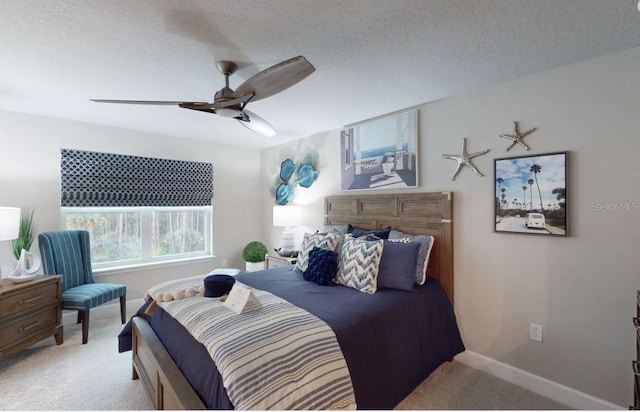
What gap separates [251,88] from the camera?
171cm

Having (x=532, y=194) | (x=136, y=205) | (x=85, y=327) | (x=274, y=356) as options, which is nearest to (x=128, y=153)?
(x=136, y=205)

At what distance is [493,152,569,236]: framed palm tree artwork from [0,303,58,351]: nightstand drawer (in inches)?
157

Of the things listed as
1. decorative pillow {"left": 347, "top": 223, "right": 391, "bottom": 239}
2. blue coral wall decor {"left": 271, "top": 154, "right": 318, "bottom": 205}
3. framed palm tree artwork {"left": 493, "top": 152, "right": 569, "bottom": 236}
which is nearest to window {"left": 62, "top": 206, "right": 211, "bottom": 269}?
blue coral wall decor {"left": 271, "top": 154, "right": 318, "bottom": 205}

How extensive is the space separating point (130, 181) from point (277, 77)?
2.99 m

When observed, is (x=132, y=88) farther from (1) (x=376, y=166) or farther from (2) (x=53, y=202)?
(1) (x=376, y=166)

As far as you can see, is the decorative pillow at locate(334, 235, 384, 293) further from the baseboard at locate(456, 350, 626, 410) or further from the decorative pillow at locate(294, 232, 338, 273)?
the baseboard at locate(456, 350, 626, 410)

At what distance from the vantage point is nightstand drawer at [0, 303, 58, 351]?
2283 millimetres

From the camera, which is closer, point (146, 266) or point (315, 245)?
point (315, 245)

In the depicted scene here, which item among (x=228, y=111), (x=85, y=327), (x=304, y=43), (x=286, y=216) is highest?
(x=304, y=43)

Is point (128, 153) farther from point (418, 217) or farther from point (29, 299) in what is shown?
point (418, 217)

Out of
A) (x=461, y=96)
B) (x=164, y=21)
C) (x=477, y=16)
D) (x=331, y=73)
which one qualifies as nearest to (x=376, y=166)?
(x=461, y=96)

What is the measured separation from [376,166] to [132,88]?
7.62 ft

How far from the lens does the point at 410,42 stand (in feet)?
5.58

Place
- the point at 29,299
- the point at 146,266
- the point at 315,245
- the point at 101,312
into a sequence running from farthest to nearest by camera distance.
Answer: the point at 146,266
the point at 101,312
the point at 315,245
the point at 29,299
